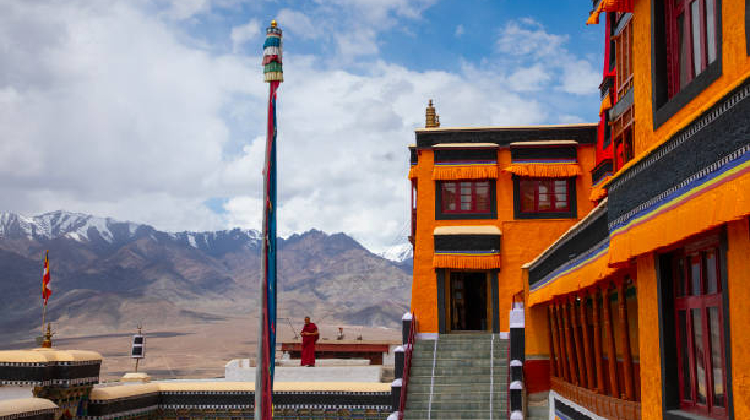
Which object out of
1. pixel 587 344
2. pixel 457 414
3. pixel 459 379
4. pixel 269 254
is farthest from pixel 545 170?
pixel 269 254

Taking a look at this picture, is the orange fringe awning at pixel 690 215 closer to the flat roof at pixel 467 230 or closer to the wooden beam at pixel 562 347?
the wooden beam at pixel 562 347

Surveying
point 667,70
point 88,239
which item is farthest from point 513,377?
point 88,239

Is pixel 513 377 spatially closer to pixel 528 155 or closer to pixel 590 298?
pixel 590 298

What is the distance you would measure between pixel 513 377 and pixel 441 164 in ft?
25.0

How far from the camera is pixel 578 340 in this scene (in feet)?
39.1

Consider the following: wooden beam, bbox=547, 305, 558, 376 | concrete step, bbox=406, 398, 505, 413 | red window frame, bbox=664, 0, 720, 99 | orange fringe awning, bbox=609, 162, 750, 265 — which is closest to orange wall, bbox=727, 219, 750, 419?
orange fringe awning, bbox=609, 162, 750, 265

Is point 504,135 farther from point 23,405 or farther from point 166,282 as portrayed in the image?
point 166,282

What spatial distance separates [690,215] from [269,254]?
4.88 m

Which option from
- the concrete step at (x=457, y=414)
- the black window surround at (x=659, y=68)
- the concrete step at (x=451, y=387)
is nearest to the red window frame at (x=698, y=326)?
the black window surround at (x=659, y=68)

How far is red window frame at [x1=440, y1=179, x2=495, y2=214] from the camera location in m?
21.9

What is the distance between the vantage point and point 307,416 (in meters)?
18.8

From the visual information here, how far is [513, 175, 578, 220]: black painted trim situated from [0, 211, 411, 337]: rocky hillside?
9469cm

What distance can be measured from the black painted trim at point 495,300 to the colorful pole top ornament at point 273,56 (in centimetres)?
1268

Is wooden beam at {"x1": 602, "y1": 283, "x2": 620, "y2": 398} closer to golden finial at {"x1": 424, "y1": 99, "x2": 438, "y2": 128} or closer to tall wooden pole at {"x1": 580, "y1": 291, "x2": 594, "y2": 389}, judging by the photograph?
tall wooden pole at {"x1": 580, "y1": 291, "x2": 594, "y2": 389}
